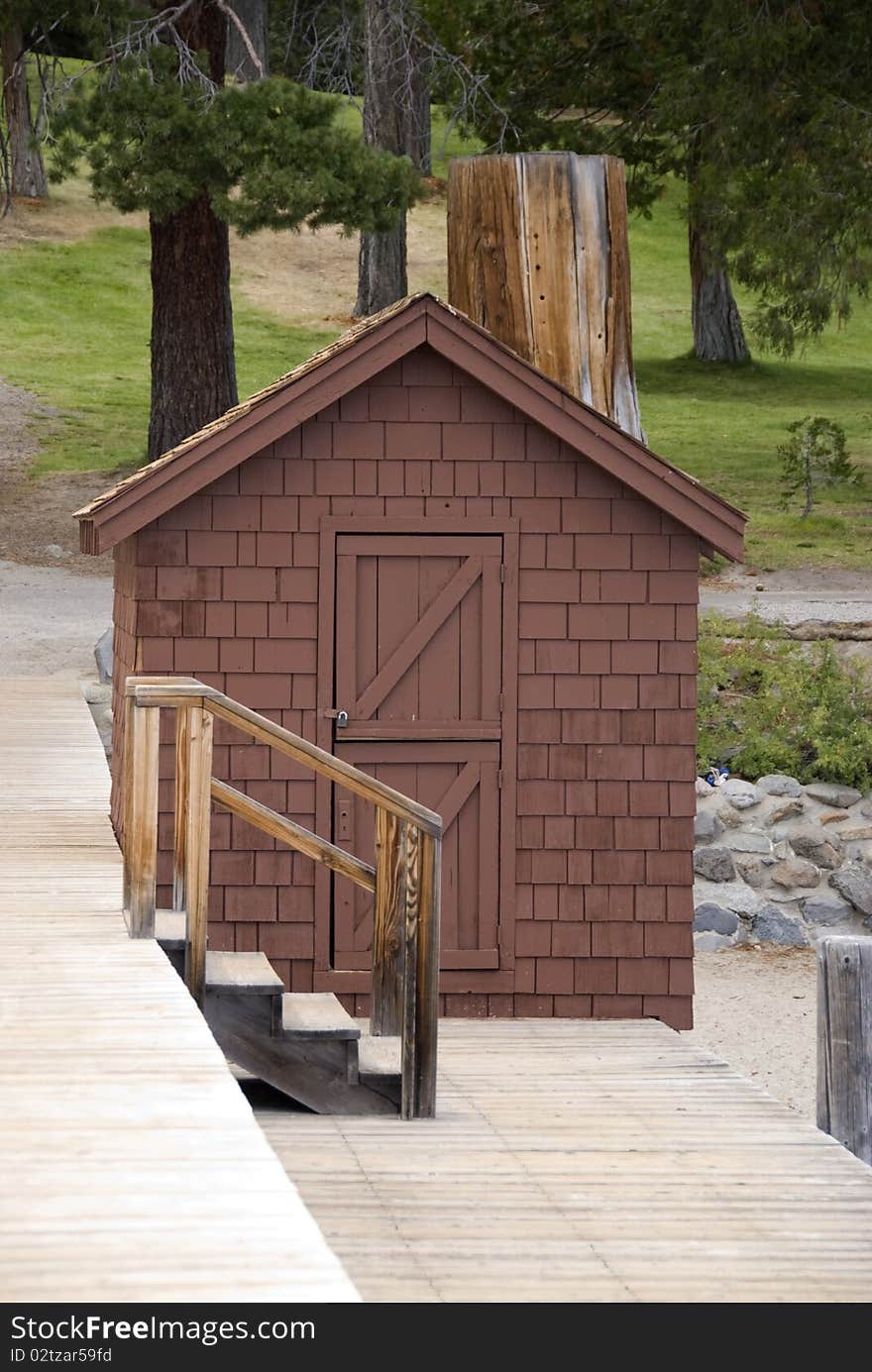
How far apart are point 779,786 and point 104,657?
5.77m

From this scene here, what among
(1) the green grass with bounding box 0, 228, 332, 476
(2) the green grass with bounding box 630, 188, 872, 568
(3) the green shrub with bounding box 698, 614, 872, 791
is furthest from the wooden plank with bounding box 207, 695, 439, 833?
(1) the green grass with bounding box 0, 228, 332, 476

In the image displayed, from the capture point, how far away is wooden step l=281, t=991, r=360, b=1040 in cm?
741

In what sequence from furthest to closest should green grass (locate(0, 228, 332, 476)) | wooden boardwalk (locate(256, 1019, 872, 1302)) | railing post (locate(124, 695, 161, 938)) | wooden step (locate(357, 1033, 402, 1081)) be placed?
green grass (locate(0, 228, 332, 476)) → wooden step (locate(357, 1033, 402, 1081)) → railing post (locate(124, 695, 161, 938)) → wooden boardwalk (locate(256, 1019, 872, 1302))

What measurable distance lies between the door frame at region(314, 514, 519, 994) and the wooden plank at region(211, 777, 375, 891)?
7.22ft

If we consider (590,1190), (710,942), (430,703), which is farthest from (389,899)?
(710,942)

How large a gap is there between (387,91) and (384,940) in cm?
2232

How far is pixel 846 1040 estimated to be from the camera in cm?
701

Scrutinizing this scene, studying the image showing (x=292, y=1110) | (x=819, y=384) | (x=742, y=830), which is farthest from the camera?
(x=819, y=384)

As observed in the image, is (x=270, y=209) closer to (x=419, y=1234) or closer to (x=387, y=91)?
(x=387, y=91)

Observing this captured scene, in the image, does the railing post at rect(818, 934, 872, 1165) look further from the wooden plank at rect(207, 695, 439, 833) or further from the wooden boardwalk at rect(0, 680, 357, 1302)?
the wooden boardwalk at rect(0, 680, 357, 1302)

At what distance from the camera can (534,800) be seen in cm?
980

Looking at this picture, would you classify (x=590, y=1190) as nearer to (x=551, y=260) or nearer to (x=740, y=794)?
(x=551, y=260)

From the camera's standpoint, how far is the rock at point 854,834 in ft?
45.9

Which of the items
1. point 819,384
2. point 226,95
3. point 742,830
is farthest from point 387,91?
point 742,830
